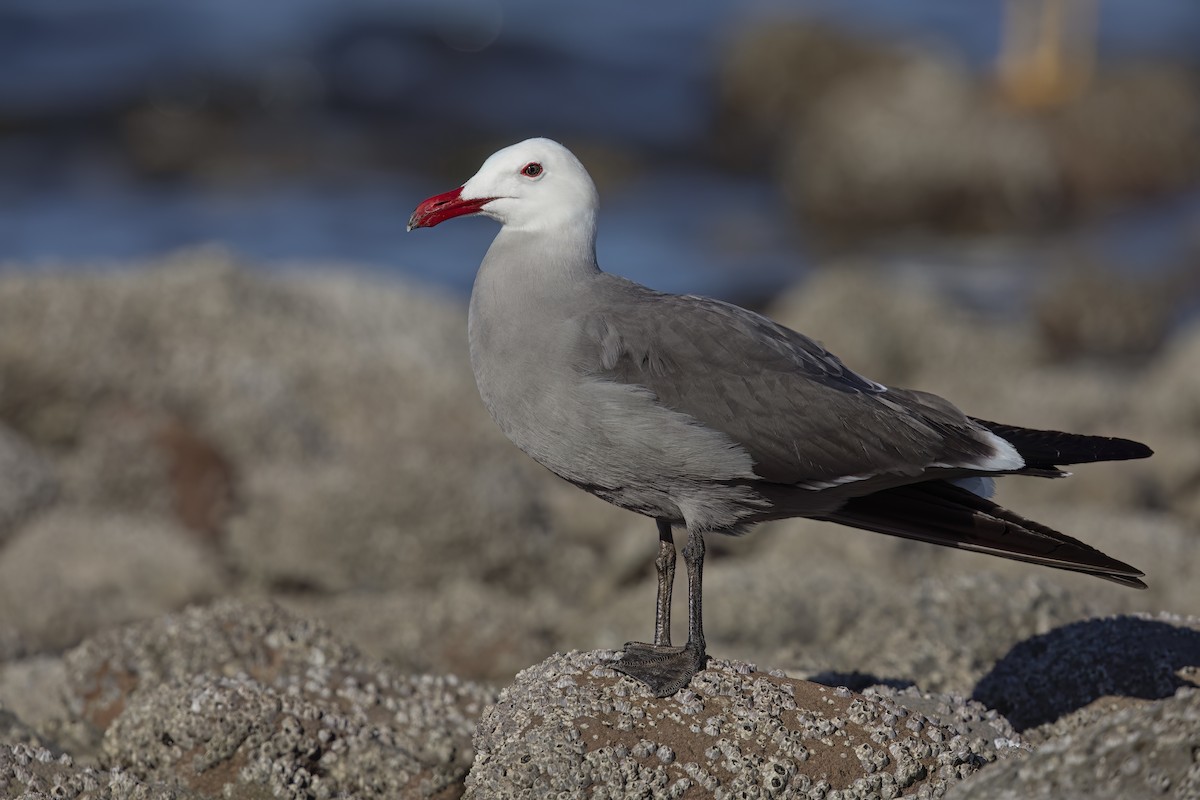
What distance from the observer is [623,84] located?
87.5 ft

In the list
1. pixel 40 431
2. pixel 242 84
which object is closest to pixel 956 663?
pixel 40 431

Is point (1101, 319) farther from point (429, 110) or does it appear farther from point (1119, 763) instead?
point (429, 110)

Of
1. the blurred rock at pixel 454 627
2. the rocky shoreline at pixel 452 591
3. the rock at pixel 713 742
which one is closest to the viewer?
the rock at pixel 713 742

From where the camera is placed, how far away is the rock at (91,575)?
7461mm

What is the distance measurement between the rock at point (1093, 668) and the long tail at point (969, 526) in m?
0.43

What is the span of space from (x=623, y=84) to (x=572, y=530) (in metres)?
18.7

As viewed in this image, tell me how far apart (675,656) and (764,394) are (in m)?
0.84

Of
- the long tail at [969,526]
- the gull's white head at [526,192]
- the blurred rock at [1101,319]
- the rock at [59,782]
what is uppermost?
the blurred rock at [1101,319]

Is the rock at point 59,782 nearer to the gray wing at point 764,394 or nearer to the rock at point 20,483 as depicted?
the gray wing at point 764,394

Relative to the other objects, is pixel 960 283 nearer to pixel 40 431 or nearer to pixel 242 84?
pixel 40 431

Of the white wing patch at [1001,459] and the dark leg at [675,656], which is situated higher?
the white wing patch at [1001,459]

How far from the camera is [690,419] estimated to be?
4754 millimetres

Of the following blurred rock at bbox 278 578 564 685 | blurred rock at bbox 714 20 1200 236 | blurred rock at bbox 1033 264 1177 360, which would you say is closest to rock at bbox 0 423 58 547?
blurred rock at bbox 278 578 564 685

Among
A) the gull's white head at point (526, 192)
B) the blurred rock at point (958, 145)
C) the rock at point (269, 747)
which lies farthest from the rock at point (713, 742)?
the blurred rock at point (958, 145)
